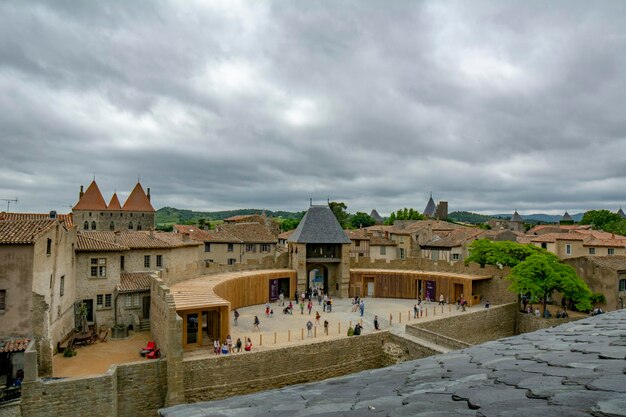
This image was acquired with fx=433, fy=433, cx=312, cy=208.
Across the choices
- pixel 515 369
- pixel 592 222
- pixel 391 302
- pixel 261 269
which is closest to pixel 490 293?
pixel 391 302

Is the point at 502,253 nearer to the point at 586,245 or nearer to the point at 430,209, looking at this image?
the point at 586,245

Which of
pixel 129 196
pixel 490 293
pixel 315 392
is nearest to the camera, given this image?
pixel 315 392

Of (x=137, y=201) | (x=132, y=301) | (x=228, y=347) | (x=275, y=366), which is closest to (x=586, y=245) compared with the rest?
(x=275, y=366)

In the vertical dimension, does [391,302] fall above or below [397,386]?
below

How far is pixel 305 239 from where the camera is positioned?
39.9 metres

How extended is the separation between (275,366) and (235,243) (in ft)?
100

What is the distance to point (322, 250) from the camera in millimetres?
42500

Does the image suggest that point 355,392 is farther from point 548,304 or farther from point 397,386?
point 548,304

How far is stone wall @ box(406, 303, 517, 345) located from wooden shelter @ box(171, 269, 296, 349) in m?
11.4

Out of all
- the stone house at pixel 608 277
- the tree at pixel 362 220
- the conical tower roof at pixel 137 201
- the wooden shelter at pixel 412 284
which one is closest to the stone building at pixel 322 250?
the wooden shelter at pixel 412 284

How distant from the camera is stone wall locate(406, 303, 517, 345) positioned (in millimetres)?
29406

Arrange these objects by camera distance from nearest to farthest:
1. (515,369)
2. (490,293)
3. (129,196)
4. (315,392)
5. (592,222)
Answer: (515,369), (315,392), (490,293), (129,196), (592,222)

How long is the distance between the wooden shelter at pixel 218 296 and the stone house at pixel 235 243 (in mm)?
9517

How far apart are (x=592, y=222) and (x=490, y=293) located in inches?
3209
